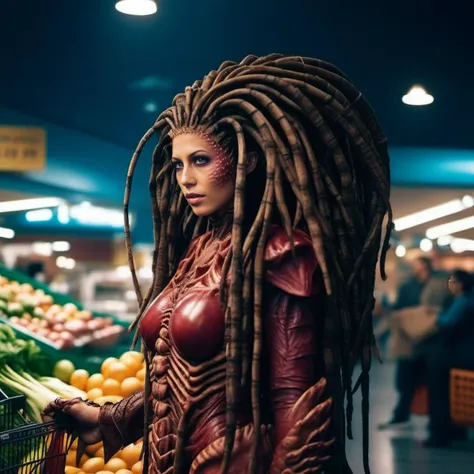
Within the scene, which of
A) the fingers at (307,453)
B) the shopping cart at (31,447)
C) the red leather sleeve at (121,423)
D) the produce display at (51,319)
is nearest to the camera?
the fingers at (307,453)

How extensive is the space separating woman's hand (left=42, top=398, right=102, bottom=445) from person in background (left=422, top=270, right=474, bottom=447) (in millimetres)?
2605

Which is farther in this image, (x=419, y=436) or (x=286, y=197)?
(x=419, y=436)

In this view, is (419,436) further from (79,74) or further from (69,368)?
(79,74)

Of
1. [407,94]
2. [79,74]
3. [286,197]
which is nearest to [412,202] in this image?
[407,94]

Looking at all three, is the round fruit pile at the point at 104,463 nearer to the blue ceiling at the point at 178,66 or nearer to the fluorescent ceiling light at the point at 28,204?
the blue ceiling at the point at 178,66

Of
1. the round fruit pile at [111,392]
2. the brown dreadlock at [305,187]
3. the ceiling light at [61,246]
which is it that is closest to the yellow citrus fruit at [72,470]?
the round fruit pile at [111,392]

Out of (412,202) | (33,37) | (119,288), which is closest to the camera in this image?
(33,37)

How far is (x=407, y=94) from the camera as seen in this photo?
172 inches

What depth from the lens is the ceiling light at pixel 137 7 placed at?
12.7ft

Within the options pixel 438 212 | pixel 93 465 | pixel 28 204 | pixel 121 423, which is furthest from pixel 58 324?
pixel 121 423

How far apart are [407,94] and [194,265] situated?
2344 mm

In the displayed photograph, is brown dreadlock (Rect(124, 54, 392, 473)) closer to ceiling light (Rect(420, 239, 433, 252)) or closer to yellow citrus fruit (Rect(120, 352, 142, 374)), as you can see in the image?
yellow citrus fruit (Rect(120, 352, 142, 374))

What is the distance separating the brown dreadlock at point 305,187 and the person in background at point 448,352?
7.71 ft

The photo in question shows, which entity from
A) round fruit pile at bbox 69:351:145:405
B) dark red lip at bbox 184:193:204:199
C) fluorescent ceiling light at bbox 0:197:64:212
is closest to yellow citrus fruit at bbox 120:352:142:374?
round fruit pile at bbox 69:351:145:405
